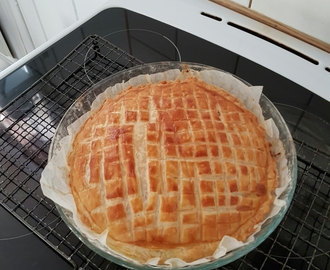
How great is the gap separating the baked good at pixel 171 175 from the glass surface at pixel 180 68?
30mm

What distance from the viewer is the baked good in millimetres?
773

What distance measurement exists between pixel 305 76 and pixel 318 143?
24 cm

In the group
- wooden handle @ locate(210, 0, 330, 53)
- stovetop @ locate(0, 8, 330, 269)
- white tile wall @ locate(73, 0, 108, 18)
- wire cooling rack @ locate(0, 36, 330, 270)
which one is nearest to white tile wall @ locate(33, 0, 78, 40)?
white tile wall @ locate(73, 0, 108, 18)

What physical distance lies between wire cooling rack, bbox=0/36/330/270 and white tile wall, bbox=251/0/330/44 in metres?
0.42

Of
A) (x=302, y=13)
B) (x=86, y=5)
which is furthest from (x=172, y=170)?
(x=86, y=5)

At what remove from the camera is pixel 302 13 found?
3.82ft

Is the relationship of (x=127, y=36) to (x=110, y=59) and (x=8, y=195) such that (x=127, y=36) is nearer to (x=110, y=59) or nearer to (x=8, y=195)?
(x=110, y=59)

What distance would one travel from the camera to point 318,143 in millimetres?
1044

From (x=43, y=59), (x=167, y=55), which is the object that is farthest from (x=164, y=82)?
(x=43, y=59)

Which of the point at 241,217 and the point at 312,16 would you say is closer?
the point at 241,217

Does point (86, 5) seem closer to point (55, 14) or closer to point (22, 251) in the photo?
point (55, 14)

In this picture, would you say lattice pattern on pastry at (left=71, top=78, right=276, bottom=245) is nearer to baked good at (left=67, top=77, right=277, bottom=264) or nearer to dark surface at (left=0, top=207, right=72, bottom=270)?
baked good at (left=67, top=77, right=277, bottom=264)

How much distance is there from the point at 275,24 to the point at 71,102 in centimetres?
76

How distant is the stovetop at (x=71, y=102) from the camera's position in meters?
0.85
